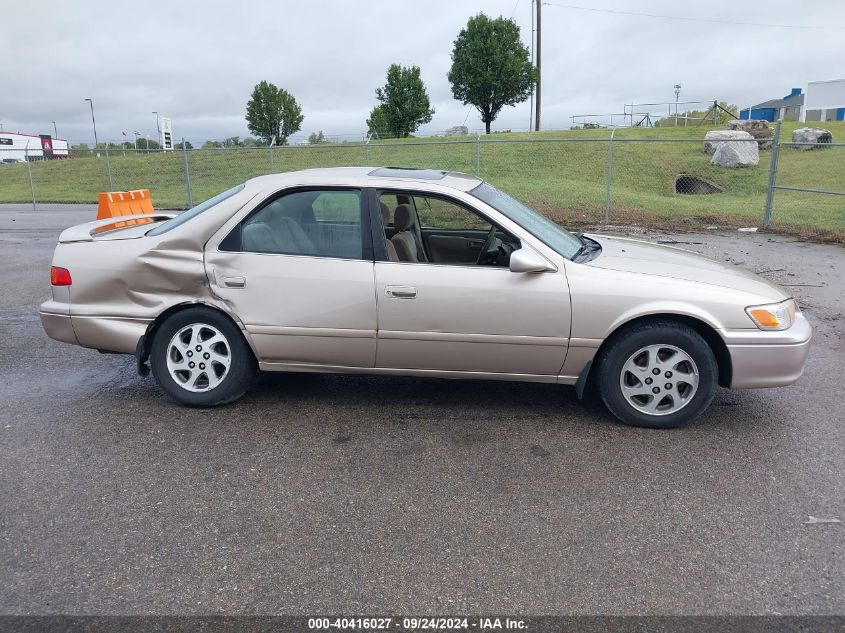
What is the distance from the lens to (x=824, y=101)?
167ft

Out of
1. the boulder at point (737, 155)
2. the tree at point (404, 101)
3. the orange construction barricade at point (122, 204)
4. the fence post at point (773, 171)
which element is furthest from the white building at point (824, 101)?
the orange construction barricade at point (122, 204)

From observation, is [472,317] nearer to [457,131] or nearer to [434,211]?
[434,211]

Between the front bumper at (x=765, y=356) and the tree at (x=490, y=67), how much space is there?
41907mm

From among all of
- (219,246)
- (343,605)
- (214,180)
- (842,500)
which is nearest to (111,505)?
(343,605)

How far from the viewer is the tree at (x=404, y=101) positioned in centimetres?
4522

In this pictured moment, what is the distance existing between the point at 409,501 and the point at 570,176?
21.1m

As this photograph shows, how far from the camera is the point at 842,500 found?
3.30 metres

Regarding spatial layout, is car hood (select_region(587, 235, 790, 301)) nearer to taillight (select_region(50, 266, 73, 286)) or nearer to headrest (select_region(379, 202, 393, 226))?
headrest (select_region(379, 202, 393, 226))

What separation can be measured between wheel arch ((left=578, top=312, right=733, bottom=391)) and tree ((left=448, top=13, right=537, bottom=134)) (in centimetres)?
4189

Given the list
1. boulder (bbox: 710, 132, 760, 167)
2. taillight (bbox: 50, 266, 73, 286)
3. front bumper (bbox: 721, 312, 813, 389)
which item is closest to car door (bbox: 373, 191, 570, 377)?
front bumper (bbox: 721, 312, 813, 389)

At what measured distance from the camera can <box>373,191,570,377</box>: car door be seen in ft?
13.4

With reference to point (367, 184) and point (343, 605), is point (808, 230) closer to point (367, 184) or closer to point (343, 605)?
point (367, 184)

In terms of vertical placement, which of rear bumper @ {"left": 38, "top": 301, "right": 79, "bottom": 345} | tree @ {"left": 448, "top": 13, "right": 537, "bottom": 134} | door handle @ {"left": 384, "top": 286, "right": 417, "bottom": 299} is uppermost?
tree @ {"left": 448, "top": 13, "right": 537, "bottom": 134}

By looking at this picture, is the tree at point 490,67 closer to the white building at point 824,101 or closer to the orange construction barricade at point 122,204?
the white building at point 824,101
